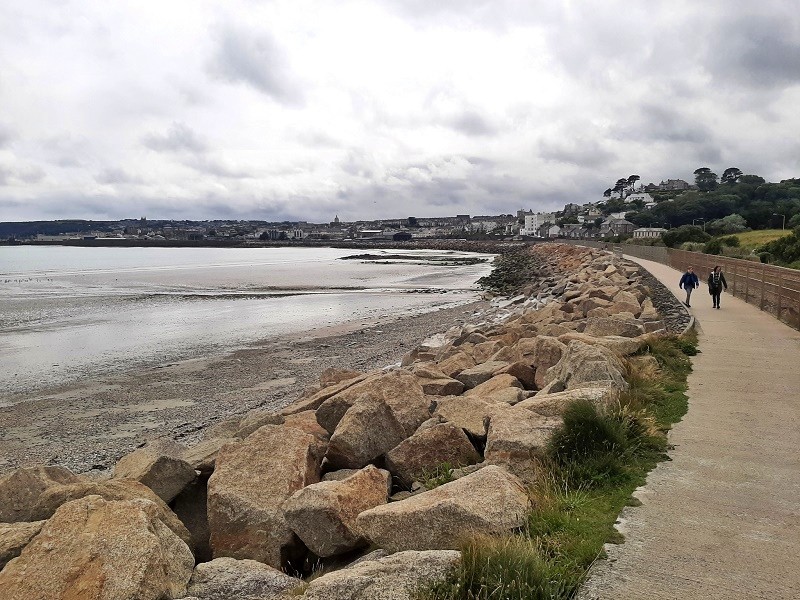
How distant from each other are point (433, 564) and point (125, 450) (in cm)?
782

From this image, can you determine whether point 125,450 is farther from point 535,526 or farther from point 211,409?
point 535,526

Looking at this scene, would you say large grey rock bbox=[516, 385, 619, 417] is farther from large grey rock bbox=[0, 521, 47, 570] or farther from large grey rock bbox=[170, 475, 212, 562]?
large grey rock bbox=[0, 521, 47, 570]

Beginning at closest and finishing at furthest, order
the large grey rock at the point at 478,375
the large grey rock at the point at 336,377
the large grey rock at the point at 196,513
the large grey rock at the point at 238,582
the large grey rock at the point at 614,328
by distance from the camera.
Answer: the large grey rock at the point at 238,582, the large grey rock at the point at 196,513, the large grey rock at the point at 478,375, the large grey rock at the point at 336,377, the large grey rock at the point at 614,328

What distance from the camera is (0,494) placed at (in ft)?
17.5

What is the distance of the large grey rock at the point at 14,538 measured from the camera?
4.18 m

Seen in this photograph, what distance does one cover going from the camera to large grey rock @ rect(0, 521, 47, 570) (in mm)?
4180

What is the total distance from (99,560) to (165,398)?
10.2m

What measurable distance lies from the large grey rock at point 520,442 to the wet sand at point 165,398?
608 centimetres

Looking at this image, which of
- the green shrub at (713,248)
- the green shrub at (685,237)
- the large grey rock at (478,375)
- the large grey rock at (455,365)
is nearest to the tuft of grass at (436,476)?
the large grey rock at (478,375)

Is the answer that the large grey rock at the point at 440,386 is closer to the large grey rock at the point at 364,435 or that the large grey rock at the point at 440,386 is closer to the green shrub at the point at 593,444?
the large grey rock at the point at 364,435

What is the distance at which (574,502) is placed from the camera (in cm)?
437

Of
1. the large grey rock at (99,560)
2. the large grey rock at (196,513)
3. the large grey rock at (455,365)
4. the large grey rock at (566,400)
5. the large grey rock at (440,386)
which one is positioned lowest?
the large grey rock at (196,513)

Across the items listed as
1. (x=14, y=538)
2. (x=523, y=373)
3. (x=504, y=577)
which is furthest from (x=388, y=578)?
(x=523, y=373)

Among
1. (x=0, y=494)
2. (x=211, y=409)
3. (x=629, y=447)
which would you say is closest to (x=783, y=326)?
(x=629, y=447)
